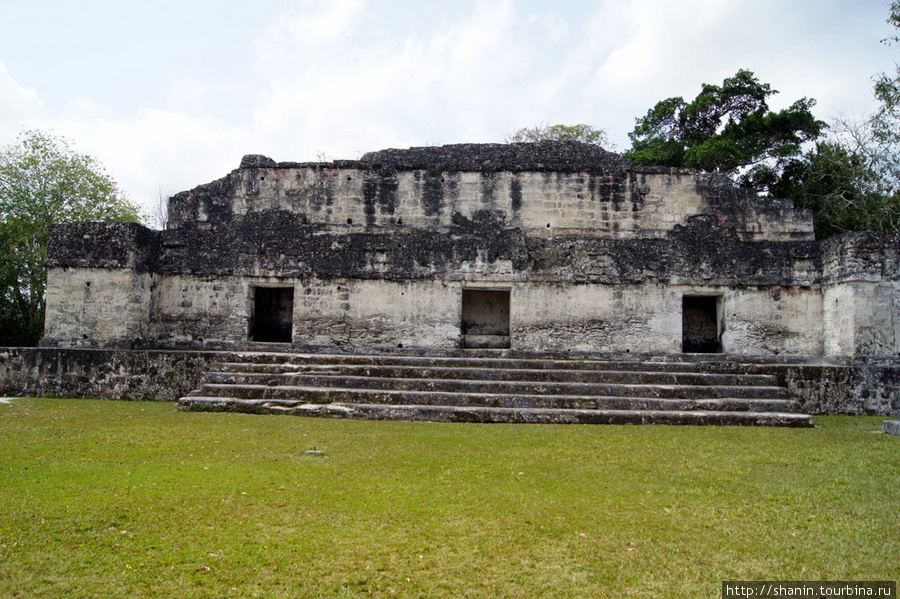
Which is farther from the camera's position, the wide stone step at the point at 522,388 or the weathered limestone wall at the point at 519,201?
the weathered limestone wall at the point at 519,201

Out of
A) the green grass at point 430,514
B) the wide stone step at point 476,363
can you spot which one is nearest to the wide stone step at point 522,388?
the wide stone step at point 476,363

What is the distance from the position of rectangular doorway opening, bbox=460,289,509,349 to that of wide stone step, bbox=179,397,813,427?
541 centimetres

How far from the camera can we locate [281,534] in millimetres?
4309

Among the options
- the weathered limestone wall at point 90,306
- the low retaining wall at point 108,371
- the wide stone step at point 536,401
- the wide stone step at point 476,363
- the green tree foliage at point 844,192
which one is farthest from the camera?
the green tree foliage at point 844,192

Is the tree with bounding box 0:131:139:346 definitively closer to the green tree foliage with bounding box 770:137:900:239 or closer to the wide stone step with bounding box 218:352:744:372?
the wide stone step with bounding box 218:352:744:372

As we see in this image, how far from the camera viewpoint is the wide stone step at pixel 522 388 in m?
10.8

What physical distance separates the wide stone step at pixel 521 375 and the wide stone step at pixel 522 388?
28 centimetres

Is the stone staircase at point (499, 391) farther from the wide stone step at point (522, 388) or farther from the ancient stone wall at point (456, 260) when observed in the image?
the ancient stone wall at point (456, 260)

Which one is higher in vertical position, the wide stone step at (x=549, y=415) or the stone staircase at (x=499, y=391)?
the stone staircase at (x=499, y=391)

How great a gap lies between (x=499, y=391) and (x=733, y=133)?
19.1 m

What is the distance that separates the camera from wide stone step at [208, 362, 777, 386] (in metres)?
11.3

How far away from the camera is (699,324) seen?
15.2 meters

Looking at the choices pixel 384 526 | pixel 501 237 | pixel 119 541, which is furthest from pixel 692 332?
pixel 119 541

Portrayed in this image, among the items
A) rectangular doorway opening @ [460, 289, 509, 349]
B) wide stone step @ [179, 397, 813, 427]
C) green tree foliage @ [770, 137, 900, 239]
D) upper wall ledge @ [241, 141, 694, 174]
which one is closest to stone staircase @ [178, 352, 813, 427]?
wide stone step @ [179, 397, 813, 427]
